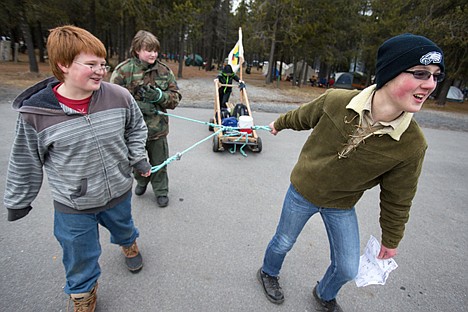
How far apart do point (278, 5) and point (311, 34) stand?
290 cm

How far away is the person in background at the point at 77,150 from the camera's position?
4.99 ft

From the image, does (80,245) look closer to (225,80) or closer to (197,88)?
(225,80)

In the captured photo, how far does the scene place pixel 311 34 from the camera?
18.2 metres

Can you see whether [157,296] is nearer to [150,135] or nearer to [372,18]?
[150,135]

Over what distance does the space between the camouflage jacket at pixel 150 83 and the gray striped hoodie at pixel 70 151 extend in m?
1.04

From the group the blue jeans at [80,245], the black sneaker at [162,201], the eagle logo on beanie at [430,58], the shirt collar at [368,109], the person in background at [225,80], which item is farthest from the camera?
the person in background at [225,80]

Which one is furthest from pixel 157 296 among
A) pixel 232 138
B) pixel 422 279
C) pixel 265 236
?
pixel 232 138

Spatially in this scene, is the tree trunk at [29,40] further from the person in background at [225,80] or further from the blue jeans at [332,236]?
the blue jeans at [332,236]

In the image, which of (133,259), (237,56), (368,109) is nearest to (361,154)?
(368,109)

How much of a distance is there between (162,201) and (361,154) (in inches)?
99.6

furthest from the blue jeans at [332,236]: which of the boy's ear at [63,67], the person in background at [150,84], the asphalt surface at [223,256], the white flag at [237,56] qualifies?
the white flag at [237,56]

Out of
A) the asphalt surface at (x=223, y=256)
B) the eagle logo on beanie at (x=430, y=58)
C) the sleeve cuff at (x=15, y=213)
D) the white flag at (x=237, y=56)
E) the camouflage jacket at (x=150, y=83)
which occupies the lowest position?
the asphalt surface at (x=223, y=256)

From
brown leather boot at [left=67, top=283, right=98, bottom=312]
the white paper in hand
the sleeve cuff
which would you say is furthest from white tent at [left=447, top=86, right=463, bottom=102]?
the sleeve cuff

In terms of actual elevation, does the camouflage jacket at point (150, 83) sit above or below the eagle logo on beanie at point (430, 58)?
below
